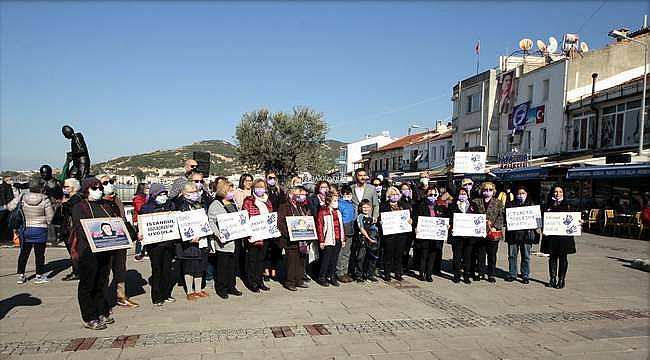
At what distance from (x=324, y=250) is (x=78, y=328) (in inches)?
159

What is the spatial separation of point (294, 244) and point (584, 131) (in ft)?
81.4

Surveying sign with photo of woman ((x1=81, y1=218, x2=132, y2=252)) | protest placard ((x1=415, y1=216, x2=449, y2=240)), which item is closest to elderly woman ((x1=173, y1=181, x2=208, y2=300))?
sign with photo of woman ((x1=81, y1=218, x2=132, y2=252))

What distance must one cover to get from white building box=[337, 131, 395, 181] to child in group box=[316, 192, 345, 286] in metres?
64.9

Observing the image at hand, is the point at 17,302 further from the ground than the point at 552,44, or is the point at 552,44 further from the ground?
the point at 552,44

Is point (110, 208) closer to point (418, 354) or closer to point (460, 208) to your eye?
point (418, 354)

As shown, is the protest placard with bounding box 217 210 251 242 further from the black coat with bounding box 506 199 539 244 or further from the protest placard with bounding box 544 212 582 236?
the protest placard with bounding box 544 212 582 236

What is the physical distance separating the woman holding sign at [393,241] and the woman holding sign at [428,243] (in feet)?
1.03

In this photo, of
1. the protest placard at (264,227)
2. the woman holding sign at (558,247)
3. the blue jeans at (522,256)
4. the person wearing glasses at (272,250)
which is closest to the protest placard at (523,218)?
the woman holding sign at (558,247)

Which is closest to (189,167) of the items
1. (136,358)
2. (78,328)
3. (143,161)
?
(78,328)

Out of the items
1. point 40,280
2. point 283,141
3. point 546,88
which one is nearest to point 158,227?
point 40,280

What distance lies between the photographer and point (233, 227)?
7.48m

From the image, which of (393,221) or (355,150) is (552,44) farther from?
(355,150)

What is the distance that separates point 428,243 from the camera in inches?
352

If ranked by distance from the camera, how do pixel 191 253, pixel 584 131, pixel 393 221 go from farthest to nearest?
pixel 584 131, pixel 393 221, pixel 191 253
